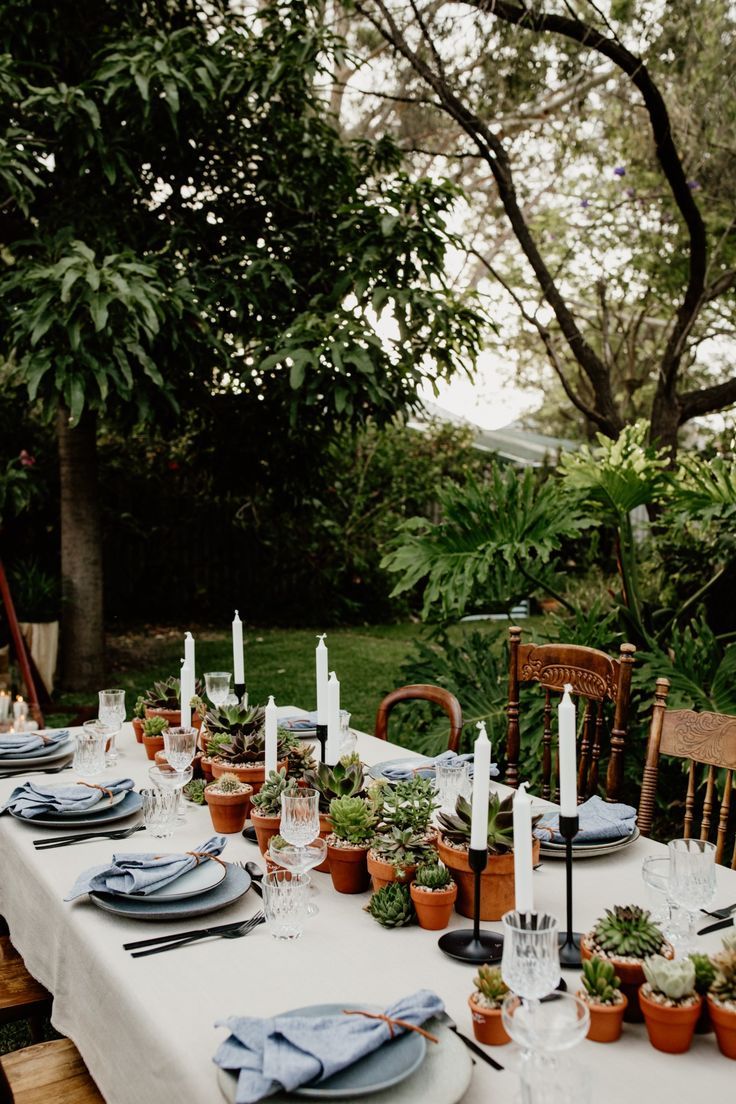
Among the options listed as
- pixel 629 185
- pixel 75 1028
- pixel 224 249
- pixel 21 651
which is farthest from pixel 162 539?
pixel 75 1028

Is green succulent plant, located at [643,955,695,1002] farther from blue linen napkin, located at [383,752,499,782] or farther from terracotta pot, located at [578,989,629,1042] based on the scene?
blue linen napkin, located at [383,752,499,782]

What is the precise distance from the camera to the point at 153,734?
8.71ft

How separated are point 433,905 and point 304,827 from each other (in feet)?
0.90

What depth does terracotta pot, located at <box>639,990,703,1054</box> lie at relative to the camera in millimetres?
1193

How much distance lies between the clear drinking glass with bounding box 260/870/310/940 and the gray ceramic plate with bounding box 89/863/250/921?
12cm

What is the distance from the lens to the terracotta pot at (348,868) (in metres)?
1.71

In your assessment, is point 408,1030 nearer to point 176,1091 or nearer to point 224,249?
point 176,1091

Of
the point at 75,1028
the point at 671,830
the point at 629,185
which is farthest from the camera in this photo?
the point at 629,185

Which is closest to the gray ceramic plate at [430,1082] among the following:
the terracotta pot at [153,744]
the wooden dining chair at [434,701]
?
the terracotta pot at [153,744]

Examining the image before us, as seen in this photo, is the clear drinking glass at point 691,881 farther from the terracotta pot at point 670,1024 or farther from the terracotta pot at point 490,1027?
the terracotta pot at point 490,1027

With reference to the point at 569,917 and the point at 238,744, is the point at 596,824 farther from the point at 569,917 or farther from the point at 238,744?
the point at 238,744

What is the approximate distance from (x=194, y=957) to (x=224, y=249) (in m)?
5.61

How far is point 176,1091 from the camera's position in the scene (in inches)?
47.1

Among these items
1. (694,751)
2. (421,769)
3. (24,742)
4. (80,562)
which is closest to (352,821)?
(421,769)
